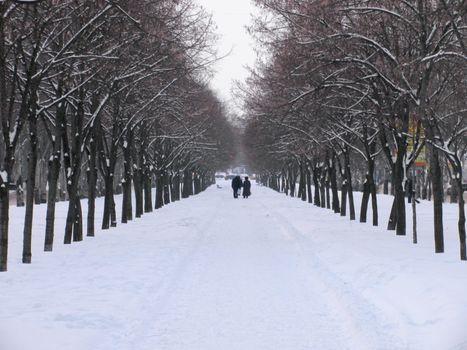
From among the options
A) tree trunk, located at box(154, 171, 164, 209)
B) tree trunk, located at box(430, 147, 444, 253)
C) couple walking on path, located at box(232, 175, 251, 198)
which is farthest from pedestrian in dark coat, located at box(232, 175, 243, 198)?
tree trunk, located at box(430, 147, 444, 253)

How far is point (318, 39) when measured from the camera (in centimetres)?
1575

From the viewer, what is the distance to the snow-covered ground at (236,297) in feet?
23.2

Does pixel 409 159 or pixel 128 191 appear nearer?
pixel 409 159

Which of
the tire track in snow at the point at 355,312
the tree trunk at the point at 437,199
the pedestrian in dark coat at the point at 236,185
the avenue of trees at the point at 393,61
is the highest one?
the avenue of trees at the point at 393,61

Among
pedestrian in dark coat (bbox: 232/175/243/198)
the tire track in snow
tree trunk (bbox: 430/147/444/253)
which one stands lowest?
the tire track in snow

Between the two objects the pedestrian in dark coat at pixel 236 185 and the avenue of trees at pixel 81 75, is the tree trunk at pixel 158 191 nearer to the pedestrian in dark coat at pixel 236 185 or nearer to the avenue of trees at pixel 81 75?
the avenue of trees at pixel 81 75

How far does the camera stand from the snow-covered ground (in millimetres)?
7086

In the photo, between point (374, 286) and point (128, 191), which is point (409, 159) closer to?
point (374, 286)

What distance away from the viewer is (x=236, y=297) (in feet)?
32.1

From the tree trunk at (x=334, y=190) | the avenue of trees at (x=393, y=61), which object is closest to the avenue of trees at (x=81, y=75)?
the avenue of trees at (x=393, y=61)

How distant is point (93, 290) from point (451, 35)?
33.3ft

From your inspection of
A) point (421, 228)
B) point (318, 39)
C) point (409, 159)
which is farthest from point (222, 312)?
point (421, 228)

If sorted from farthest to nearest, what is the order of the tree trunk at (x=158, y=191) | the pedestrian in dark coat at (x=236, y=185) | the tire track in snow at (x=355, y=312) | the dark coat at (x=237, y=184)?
the dark coat at (x=237, y=184), the pedestrian in dark coat at (x=236, y=185), the tree trunk at (x=158, y=191), the tire track in snow at (x=355, y=312)

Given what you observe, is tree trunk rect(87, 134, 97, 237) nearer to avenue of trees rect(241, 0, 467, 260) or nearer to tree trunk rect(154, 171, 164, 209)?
avenue of trees rect(241, 0, 467, 260)
